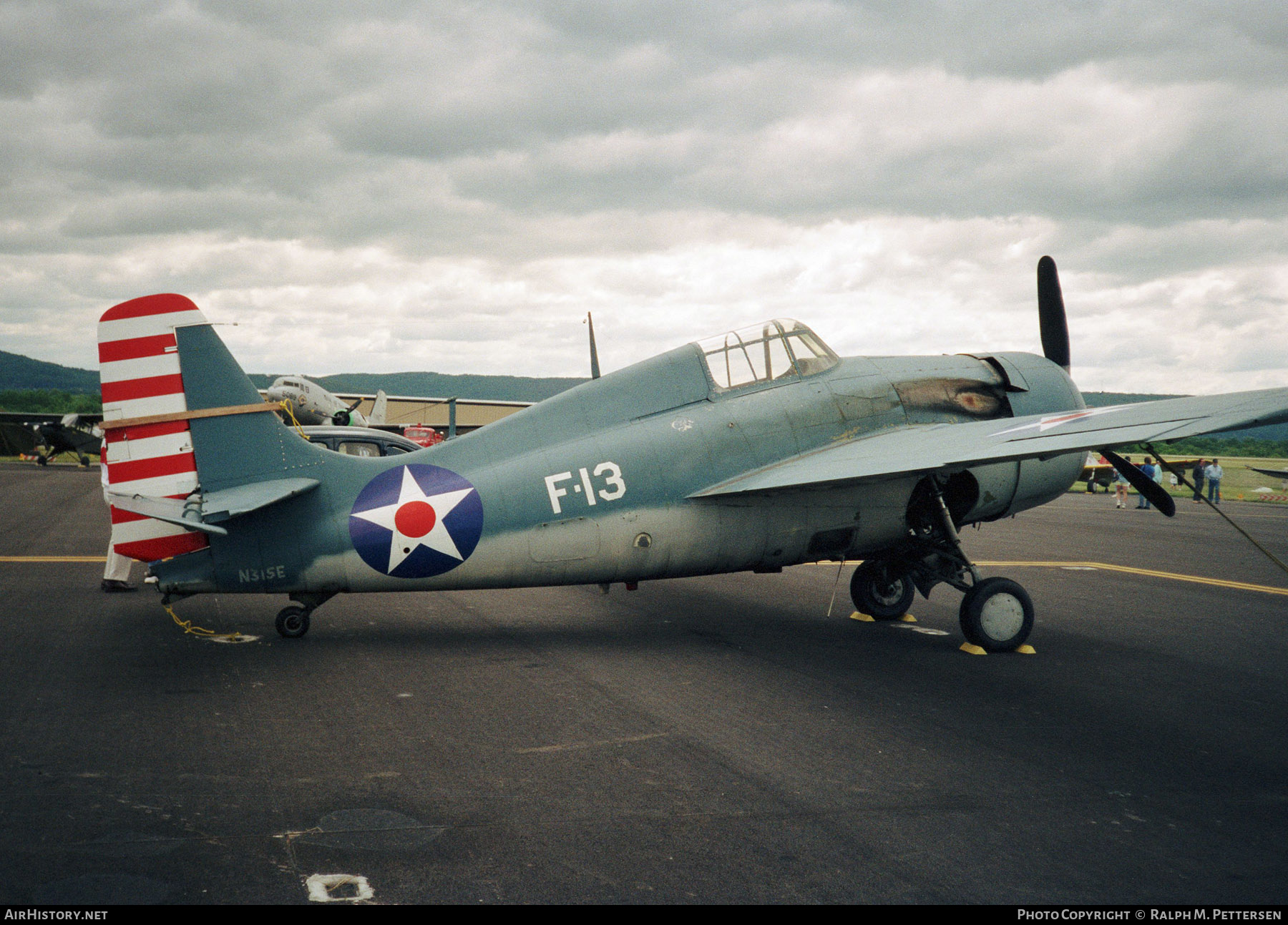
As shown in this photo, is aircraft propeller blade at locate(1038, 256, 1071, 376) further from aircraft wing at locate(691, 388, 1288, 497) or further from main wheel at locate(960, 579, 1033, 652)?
main wheel at locate(960, 579, 1033, 652)

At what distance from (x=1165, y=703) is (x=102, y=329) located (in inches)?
347

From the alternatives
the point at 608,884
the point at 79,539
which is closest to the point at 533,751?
the point at 608,884

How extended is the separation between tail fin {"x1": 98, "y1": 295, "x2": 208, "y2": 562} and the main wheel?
6766mm

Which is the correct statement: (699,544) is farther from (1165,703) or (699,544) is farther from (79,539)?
(79,539)

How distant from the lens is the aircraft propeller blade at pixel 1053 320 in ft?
32.6

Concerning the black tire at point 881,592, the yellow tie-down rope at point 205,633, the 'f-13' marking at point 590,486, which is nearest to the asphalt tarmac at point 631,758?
the yellow tie-down rope at point 205,633

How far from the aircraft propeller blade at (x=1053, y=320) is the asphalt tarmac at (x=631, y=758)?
10.2ft

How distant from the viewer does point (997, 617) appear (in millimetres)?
7793

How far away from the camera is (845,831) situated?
13.0 feet

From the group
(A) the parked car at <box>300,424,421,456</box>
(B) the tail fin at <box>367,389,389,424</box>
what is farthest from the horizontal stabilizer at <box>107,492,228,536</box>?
(B) the tail fin at <box>367,389,389,424</box>

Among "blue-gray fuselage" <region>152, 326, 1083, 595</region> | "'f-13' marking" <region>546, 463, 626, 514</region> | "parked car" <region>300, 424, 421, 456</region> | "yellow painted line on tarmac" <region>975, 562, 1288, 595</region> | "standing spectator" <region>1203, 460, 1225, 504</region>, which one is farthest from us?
"standing spectator" <region>1203, 460, 1225, 504</region>

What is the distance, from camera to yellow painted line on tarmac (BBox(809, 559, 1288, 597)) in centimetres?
1243

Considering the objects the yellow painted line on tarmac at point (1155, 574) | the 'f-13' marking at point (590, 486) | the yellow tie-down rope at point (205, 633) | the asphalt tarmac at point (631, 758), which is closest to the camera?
the asphalt tarmac at point (631, 758)

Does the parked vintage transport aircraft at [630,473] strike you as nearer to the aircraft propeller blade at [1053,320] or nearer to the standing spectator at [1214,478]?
the aircraft propeller blade at [1053,320]
